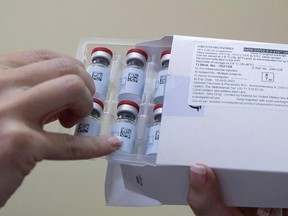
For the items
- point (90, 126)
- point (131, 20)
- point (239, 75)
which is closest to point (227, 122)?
point (239, 75)

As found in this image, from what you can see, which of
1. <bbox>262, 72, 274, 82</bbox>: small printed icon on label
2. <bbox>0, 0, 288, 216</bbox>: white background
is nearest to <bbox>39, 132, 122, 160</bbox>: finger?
<bbox>262, 72, 274, 82</bbox>: small printed icon on label

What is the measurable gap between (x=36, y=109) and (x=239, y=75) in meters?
0.29

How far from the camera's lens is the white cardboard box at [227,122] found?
1.67 feet

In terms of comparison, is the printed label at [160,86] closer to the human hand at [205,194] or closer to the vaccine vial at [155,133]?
the vaccine vial at [155,133]

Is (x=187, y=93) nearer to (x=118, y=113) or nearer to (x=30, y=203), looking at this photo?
(x=118, y=113)

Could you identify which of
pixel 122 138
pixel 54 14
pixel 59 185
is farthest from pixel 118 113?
pixel 54 14

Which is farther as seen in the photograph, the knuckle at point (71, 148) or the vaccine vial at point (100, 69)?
the vaccine vial at point (100, 69)

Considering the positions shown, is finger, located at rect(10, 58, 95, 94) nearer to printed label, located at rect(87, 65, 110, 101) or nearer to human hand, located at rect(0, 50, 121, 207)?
human hand, located at rect(0, 50, 121, 207)

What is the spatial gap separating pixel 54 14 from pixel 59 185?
45 cm

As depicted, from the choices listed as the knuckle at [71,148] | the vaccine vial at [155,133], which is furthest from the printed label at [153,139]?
the knuckle at [71,148]

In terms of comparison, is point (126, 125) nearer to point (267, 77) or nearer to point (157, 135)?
point (157, 135)

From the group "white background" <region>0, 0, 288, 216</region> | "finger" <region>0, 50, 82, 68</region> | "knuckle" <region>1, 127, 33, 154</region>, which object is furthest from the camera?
"white background" <region>0, 0, 288, 216</region>

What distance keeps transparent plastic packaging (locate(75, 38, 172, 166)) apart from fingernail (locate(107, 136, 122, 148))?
0.04 ft

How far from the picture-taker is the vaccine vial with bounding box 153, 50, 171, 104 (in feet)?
1.91
